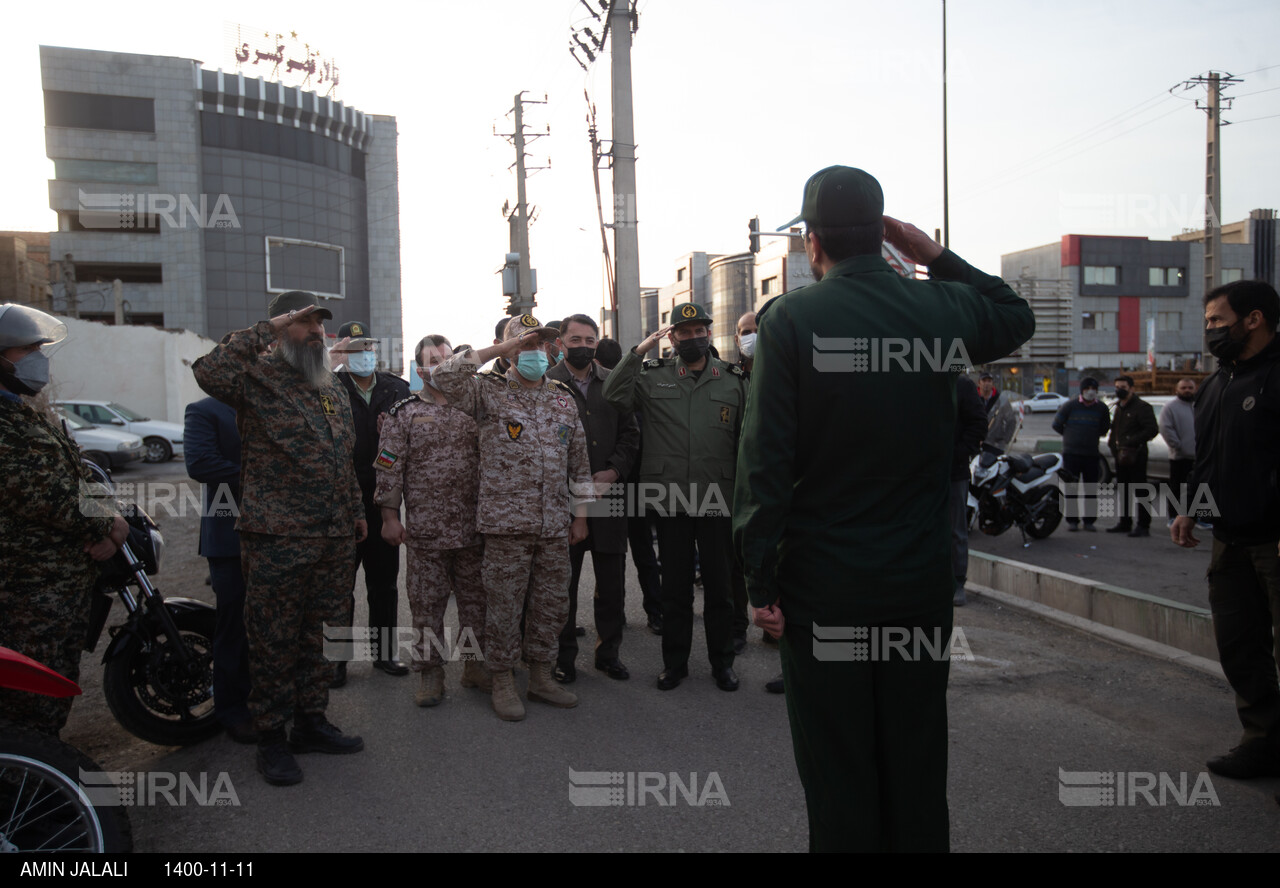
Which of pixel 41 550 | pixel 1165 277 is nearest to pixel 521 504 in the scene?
pixel 41 550

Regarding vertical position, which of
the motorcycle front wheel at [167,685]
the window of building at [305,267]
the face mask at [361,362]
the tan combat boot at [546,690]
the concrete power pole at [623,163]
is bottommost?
the tan combat boot at [546,690]

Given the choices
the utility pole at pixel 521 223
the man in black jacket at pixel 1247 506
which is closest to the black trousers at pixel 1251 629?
the man in black jacket at pixel 1247 506

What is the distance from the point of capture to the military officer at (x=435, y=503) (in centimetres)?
473

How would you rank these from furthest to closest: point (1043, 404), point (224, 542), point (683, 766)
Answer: point (1043, 404), point (224, 542), point (683, 766)

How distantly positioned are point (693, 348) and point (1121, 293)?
199 ft

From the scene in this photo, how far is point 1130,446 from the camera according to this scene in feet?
32.2

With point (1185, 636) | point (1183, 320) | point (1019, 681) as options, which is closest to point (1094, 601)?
point (1185, 636)

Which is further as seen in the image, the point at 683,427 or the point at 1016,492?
the point at 1016,492

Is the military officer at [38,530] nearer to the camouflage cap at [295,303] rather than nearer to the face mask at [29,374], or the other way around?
the face mask at [29,374]

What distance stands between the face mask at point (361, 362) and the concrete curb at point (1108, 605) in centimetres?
534

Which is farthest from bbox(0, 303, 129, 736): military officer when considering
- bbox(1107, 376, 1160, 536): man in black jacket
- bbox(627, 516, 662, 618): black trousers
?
bbox(1107, 376, 1160, 536): man in black jacket

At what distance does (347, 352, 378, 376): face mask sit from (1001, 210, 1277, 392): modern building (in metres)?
54.8

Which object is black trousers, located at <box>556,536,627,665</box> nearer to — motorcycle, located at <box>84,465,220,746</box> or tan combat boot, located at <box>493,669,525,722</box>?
tan combat boot, located at <box>493,669,525,722</box>

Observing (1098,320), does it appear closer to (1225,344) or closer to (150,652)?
(1225,344)
